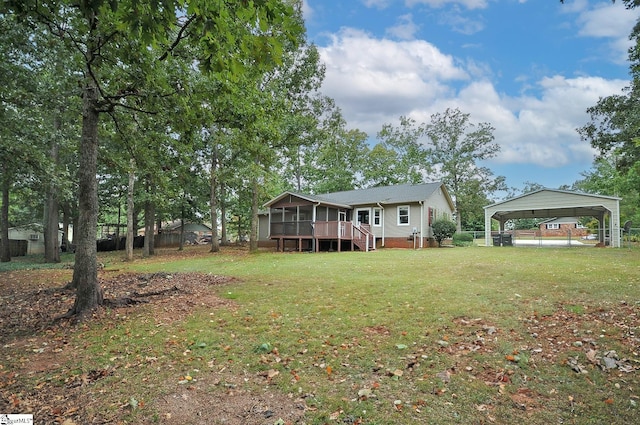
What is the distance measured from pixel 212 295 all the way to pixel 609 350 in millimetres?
6661

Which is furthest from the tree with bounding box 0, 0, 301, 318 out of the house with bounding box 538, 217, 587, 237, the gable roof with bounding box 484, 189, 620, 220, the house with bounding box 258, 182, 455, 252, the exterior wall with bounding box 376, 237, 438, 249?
the house with bounding box 538, 217, 587, 237

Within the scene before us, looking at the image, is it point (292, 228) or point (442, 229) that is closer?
point (442, 229)

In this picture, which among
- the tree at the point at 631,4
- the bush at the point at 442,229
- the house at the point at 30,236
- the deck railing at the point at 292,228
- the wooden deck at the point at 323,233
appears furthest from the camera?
the house at the point at 30,236

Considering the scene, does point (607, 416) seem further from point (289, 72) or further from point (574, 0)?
point (289, 72)

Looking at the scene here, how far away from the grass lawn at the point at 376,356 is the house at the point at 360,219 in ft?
46.4

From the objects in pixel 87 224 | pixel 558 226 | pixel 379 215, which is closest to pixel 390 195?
pixel 379 215

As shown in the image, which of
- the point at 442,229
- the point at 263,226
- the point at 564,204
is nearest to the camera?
the point at 564,204

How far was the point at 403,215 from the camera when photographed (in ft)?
77.0

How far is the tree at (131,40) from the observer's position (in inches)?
119

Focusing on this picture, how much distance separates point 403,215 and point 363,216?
302cm

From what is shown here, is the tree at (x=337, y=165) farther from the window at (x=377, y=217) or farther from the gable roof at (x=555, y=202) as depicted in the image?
the gable roof at (x=555, y=202)

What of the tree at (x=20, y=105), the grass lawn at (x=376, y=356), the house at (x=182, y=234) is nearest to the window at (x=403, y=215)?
the grass lawn at (x=376, y=356)

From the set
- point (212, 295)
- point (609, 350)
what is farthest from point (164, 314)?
point (609, 350)

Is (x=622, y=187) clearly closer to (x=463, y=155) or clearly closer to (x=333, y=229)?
(x=463, y=155)
